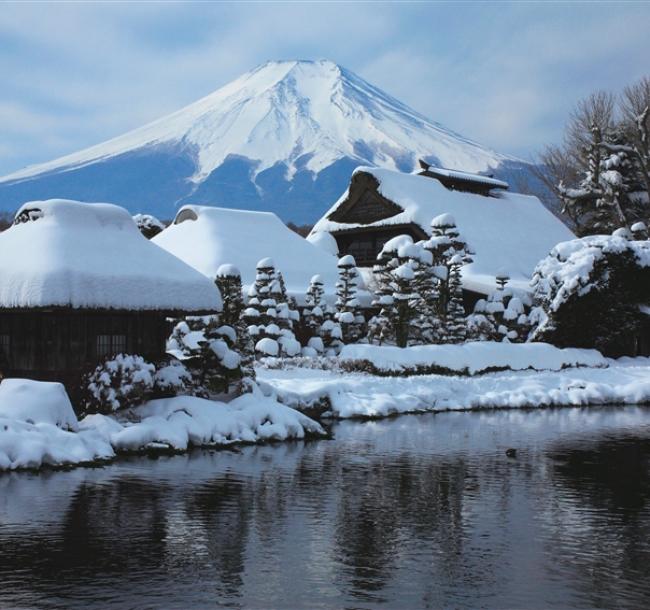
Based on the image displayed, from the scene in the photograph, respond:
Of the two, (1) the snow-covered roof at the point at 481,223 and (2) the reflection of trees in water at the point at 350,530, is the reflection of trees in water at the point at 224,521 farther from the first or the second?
(1) the snow-covered roof at the point at 481,223

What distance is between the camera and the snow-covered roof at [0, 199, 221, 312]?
17984mm

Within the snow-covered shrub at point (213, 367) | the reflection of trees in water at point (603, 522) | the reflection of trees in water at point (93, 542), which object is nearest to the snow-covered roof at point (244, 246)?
the snow-covered shrub at point (213, 367)

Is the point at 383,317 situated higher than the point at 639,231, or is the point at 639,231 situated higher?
the point at 639,231

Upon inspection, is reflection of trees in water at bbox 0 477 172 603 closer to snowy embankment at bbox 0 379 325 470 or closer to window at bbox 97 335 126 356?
snowy embankment at bbox 0 379 325 470

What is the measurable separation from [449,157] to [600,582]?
17679 centimetres

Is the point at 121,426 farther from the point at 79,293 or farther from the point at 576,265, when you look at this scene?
the point at 576,265

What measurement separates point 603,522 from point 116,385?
10.5m

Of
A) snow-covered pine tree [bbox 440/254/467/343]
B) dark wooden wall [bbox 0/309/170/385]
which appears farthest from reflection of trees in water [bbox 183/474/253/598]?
snow-covered pine tree [bbox 440/254/467/343]

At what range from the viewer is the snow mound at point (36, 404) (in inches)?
608

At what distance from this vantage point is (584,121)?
55.8 m

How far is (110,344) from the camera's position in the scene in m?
19.8

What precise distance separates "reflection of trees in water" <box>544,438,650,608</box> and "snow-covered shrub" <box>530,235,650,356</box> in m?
16.6

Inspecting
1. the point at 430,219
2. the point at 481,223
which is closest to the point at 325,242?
the point at 430,219

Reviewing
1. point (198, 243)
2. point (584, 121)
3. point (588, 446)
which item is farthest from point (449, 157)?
point (588, 446)
